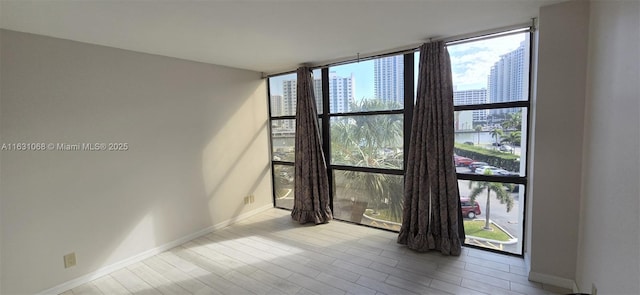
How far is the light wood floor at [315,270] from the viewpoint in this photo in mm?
2230

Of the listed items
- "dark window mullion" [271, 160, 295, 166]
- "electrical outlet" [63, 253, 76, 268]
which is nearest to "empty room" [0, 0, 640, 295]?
"electrical outlet" [63, 253, 76, 268]

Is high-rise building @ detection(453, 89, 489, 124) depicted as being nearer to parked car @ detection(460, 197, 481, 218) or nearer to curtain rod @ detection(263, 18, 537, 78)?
curtain rod @ detection(263, 18, 537, 78)

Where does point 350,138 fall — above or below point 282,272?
above

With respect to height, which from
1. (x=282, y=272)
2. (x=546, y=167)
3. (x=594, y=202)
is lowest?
(x=282, y=272)

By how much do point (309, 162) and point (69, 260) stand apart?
2589mm

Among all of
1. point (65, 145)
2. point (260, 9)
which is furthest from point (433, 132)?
point (65, 145)

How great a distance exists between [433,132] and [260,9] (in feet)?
6.41

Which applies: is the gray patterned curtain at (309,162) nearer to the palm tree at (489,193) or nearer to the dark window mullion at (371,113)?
the dark window mullion at (371,113)

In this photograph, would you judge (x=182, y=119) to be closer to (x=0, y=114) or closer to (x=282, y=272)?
(x=0, y=114)

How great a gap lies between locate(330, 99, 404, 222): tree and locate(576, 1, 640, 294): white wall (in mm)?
1650

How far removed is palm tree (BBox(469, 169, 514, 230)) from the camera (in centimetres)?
260

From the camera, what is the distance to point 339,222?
370 centimetres

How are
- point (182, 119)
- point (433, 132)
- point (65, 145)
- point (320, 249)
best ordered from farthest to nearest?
point (182, 119) → point (320, 249) → point (433, 132) → point (65, 145)

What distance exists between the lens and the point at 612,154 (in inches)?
56.7
